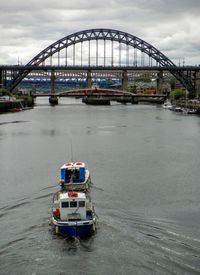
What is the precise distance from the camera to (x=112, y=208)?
2959 centimetres

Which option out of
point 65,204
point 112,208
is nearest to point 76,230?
point 65,204

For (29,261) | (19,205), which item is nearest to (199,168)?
(19,205)

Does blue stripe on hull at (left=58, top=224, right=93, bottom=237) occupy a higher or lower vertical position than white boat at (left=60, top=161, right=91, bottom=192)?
lower

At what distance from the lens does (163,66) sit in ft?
559

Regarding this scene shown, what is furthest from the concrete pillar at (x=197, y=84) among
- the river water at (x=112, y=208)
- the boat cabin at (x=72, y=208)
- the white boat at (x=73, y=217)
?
the boat cabin at (x=72, y=208)

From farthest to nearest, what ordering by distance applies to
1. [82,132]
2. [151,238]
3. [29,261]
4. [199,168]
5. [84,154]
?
[82,132] < [84,154] < [199,168] < [151,238] < [29,261]

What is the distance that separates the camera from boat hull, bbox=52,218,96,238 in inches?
969

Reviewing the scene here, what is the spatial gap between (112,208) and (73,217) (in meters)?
4.76

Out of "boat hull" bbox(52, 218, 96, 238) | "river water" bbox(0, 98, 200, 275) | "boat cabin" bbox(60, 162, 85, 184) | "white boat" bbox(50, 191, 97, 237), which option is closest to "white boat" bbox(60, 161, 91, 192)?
"boat cabin" bbox(60, 162, 85, 184)

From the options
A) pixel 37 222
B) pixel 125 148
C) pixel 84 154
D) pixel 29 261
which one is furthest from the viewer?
pixel 125 148

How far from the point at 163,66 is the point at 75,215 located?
148759mm

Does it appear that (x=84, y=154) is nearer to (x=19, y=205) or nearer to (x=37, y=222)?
(x=19, y=205)

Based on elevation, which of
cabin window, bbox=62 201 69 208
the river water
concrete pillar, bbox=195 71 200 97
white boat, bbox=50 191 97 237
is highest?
concrete pillar, bbox=195 71 200 97

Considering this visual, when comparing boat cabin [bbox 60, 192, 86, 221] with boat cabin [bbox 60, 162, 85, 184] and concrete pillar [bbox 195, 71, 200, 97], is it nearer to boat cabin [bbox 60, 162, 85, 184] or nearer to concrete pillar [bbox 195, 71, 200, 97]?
boat cabin [bbox 60, 162, 85, 184]
